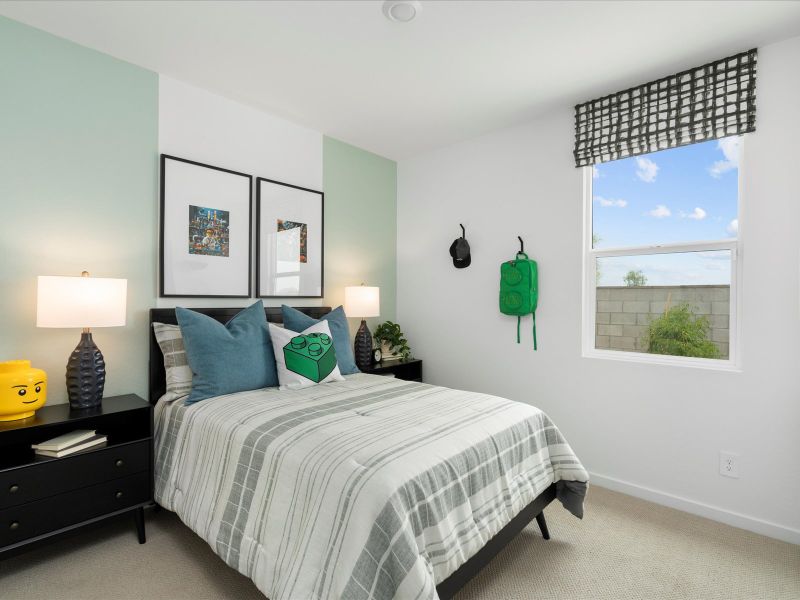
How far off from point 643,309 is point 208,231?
2.89 m

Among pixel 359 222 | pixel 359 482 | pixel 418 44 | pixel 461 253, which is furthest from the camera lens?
pixel 359 222

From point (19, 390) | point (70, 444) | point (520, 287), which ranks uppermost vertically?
point (520, 287)

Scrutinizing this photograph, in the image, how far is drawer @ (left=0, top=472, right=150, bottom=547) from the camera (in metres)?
1.77

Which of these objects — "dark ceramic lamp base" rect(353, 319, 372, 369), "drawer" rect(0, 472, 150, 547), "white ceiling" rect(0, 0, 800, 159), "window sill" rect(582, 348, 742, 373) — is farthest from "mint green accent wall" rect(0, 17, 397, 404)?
"window sill" rect(582, 348, 742, 373)

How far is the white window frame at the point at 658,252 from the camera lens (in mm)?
2402

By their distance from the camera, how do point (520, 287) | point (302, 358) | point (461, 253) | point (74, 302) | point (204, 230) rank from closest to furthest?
point (74, 302), point (302, 358), point (204, 230), point (520, 287), point (461, 253)

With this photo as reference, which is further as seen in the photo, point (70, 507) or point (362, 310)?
point (362, 310)

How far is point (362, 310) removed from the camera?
136 inches

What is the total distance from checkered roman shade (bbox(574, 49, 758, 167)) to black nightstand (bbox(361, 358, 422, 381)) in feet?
6.57

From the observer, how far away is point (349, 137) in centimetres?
360

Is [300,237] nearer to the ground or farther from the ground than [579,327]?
farther from the ground

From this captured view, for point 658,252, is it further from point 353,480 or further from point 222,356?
point 222,356

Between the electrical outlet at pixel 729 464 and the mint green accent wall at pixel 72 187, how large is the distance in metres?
3.37

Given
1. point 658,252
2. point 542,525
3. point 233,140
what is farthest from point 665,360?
point 233,140
